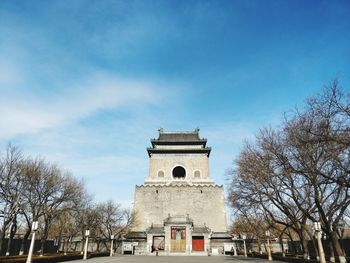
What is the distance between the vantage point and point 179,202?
4703 centimetres

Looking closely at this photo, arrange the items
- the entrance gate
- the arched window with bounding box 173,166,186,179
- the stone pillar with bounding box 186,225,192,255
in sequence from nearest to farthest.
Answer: the stone pillar with bounding box 186,225,192,255
the entrance gate
the arched window with bounding box 173,166,186,179

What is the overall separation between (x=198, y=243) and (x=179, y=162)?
1501 centimetres

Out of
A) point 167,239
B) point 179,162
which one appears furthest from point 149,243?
point 179,162

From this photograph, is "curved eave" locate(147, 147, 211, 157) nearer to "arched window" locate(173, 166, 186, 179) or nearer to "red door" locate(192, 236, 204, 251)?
"arched window" locate(173, 166, 186, 179)

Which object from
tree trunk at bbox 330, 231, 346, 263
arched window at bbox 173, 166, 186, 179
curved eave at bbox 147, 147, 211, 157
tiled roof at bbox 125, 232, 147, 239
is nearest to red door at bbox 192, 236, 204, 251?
tiled roof at bbox 125, 232, 147, 239

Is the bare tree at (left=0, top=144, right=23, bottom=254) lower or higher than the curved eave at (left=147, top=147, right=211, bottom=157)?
lower

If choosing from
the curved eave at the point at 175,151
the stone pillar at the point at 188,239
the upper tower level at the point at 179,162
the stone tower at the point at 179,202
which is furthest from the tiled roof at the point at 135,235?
the curved eave at the point at 175,151

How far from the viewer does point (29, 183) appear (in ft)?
89.6

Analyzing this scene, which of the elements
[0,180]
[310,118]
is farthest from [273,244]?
[0,180]

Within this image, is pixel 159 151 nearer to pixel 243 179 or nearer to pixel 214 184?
pixel 214 184

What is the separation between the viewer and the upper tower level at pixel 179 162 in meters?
49.9

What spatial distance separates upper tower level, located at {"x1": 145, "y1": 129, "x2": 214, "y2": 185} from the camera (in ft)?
164

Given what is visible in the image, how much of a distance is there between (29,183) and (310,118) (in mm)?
24695

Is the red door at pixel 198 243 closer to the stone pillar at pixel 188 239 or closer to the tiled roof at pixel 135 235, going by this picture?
the stone pillar at pixel 188 239
